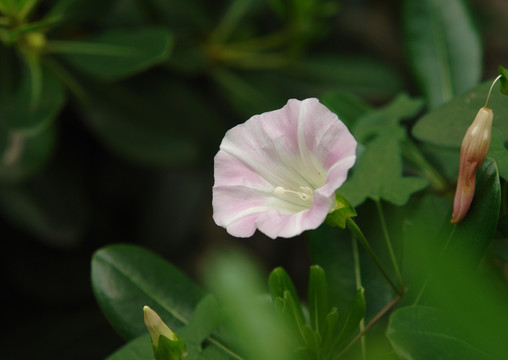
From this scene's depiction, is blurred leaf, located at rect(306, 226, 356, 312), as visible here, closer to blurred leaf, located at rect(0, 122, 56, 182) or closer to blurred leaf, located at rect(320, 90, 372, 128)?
blurred leaf, located at rect(320, 90, 372, 128)

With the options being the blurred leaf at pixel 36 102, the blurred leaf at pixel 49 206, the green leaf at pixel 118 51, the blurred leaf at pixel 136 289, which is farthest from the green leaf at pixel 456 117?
the blurred leaf at pixel 49 206

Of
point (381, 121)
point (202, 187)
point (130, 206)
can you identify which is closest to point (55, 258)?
point (130, 206)

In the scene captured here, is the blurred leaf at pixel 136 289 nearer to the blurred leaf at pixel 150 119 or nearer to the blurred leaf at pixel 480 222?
the blurred leaf at pixel 480 222

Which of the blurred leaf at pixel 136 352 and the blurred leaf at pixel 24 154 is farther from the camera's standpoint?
the blurred leaf at pixel 24 154

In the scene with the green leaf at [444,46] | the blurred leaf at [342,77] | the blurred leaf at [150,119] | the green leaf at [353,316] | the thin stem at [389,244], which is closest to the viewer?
the green leaf at [353,316]

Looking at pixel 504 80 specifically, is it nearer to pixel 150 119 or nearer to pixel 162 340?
pixel 162 340

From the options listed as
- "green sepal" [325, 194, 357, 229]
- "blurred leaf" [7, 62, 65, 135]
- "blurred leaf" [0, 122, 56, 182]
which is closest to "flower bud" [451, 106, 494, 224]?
"green sepal" [325, 194, 357, 229]

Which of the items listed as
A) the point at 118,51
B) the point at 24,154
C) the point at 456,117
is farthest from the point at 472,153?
the point at 24,154
